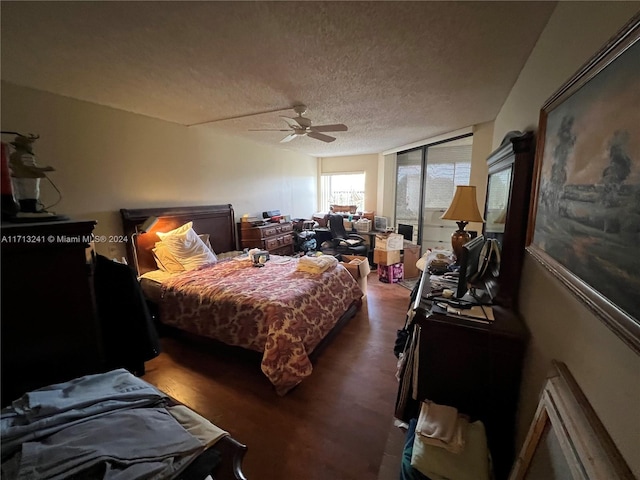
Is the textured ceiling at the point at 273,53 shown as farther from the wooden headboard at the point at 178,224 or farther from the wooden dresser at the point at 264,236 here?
the wooden dresser at the point at 264,236

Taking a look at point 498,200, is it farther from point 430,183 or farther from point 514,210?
point 430,183

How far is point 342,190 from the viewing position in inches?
245

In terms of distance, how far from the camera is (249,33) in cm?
143

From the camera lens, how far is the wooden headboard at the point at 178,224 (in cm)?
287

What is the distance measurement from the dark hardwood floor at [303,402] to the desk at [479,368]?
58 centimetres

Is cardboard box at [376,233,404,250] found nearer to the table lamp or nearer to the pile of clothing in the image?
the table lamp

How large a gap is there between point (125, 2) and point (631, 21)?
180 centimetres

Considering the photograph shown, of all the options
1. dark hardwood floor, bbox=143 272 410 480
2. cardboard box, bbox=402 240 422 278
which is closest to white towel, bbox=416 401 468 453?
dark hardwood floor, bbox=143 272 410 480

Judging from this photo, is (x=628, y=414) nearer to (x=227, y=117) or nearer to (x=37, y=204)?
(x=37, y=204)

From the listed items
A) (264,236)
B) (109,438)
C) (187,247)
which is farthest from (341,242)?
(109,438)

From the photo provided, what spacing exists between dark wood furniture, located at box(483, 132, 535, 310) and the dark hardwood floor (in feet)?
3.81

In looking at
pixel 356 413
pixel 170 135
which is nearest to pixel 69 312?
pixel 356 413

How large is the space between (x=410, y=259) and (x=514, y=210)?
129 inches

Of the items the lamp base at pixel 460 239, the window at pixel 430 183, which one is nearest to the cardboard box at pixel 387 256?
the window at pixel 430 183
